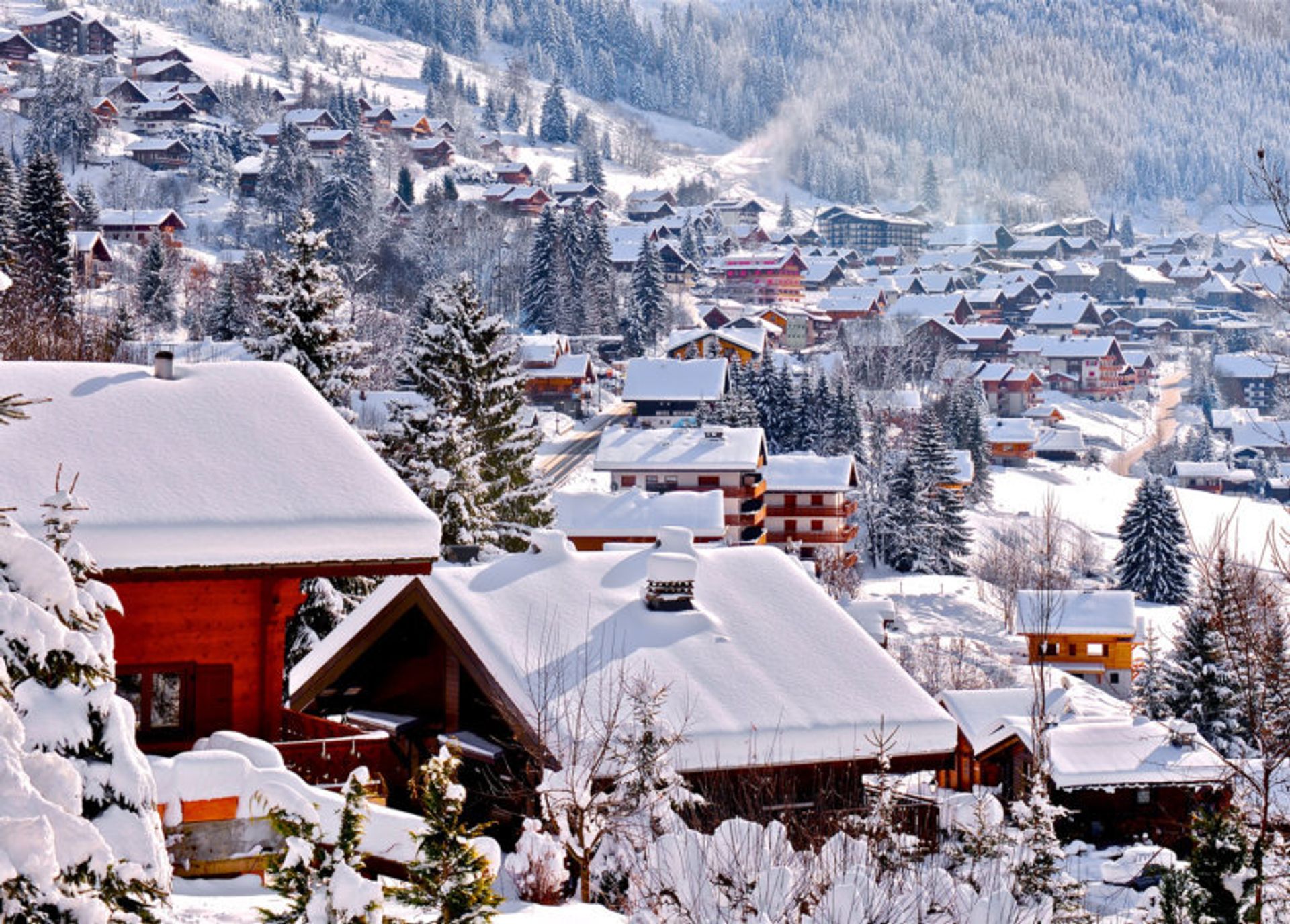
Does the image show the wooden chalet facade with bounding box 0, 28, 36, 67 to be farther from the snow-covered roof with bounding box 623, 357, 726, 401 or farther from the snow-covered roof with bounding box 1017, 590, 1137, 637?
the snow-covered roof with bounding box 1017, 590, 1137, 637

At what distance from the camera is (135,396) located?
602 inches

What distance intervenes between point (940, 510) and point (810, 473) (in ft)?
28.1

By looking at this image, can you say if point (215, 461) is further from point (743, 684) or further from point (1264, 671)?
point (1264, 671)

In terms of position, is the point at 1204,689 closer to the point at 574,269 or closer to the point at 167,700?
the point at 167,700

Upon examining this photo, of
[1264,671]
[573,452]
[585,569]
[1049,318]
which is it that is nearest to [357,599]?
[585,569]

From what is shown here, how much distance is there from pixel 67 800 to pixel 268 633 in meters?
8.91

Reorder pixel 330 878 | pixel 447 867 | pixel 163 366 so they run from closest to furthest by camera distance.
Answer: pixel 330 878, pixel 447 867, pixel 163 366

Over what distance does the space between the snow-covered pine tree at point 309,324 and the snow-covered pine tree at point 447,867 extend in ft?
69.0

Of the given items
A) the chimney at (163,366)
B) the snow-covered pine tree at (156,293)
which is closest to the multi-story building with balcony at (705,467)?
the snow-covered pine tree at (156,293)

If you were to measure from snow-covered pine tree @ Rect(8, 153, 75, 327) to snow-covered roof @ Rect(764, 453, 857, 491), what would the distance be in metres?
32.6

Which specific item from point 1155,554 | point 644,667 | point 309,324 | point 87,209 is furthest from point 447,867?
point 87,209

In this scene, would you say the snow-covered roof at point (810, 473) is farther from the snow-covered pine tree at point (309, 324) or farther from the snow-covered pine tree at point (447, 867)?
the snow-covered pine tree at point (447, 867)

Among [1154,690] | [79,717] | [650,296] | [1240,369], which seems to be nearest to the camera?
[79,717]

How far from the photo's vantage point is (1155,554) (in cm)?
7244
